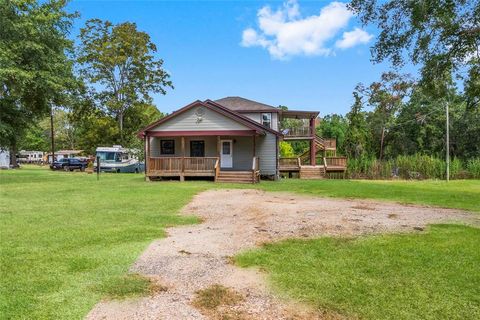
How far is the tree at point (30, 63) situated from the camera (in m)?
17.6

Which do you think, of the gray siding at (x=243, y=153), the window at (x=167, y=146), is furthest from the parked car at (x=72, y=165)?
the gray siding at (x=243, y=153)

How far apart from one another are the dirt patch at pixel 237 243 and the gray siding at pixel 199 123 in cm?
943

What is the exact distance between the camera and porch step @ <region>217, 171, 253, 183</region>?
20.2 meters

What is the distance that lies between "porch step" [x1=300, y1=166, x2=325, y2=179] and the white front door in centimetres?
690

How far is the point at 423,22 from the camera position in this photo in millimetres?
10602

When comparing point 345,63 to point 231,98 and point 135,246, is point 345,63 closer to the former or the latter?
point 231,98

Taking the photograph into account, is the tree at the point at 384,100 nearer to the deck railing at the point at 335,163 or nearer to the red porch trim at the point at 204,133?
the deck railing at the point at 335,163

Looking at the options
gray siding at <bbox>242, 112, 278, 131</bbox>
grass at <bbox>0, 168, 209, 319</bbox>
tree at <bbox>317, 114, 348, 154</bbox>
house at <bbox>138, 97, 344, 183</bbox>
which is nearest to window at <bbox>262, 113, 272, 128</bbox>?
gray siding at <bbox>242, 112, 278, 131</bbox>

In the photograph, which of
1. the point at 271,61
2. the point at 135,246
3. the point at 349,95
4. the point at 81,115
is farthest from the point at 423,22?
the point at 81,115

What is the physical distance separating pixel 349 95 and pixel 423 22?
31.1 meters

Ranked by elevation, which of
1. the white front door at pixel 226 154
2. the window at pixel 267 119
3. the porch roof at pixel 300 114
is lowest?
the white front door at pixel 226 154

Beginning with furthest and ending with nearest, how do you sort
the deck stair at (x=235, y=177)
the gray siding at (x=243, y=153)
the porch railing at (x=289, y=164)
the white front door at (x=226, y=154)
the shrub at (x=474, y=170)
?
1. the porch railing at (x=289, y=164)
2. the shrub at (x=474, y=170)
3. the white front door at (x=226, y=154)
4. the gray siding at (x=243, y=153)
5. the deck stair at (x=235, y=177)

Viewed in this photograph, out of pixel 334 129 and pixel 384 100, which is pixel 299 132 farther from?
pixel 334 129

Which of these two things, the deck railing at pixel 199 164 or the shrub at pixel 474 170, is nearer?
the deck railing at pixel 199 164
